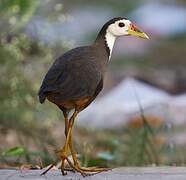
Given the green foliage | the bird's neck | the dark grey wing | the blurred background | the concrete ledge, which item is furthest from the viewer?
the green foliage

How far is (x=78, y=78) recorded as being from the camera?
14.3ft

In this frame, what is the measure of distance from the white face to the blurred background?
0.88 meters

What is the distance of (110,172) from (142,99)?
16.0ft

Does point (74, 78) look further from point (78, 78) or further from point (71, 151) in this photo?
point (71, 151)

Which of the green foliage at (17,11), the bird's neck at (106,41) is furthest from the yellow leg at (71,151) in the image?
the green foliage at (17,11)

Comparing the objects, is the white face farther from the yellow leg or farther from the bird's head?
the yellow leg

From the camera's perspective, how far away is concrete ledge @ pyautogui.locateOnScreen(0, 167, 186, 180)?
14.6ft

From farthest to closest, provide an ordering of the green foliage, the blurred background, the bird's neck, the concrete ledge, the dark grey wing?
the green foliage, the blurred background, the bird's neck, the concrete ledge, the dark grey wing

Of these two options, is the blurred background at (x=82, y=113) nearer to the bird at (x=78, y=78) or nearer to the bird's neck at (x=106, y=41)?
the bird at (x=78, y=78)

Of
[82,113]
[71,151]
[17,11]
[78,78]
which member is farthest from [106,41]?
[82,113]

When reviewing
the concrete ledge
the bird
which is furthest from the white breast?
the concrete ledge

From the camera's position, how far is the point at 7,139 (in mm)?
7848

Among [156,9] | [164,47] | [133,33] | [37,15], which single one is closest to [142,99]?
[37,15]

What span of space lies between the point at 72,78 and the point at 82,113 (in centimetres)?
504
